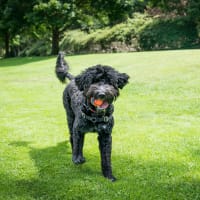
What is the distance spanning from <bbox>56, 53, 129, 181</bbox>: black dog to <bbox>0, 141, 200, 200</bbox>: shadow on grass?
11.0 inches

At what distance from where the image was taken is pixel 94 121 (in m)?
6.33

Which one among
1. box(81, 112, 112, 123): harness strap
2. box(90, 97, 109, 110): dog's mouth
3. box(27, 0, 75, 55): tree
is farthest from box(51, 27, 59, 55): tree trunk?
box(90, 97, 109, 110): dog's mouth

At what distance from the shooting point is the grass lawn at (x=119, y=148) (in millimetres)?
6082

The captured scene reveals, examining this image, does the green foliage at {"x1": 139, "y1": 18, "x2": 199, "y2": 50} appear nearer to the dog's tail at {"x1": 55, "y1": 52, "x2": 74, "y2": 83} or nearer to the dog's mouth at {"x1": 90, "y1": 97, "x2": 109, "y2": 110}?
the dog's tail at {"x1": 55, "y1": 52, "x2": 74, "y2": 83}

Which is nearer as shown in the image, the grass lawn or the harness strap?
the grass lawn

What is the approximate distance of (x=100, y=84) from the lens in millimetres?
5832

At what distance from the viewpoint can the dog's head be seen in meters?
5.71

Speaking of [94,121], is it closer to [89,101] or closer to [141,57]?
[89,101]

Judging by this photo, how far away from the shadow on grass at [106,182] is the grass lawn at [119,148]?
0.04 feet

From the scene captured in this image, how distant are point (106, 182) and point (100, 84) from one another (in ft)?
4.98

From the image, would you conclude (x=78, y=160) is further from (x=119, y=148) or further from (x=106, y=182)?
(x=119, y=148)

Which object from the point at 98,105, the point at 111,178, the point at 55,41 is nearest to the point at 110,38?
the point at 55,41

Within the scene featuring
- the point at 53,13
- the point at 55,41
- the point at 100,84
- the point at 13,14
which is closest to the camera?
the point at 100,84

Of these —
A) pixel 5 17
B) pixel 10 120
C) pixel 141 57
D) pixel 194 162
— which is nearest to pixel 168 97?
pixel 10 120
